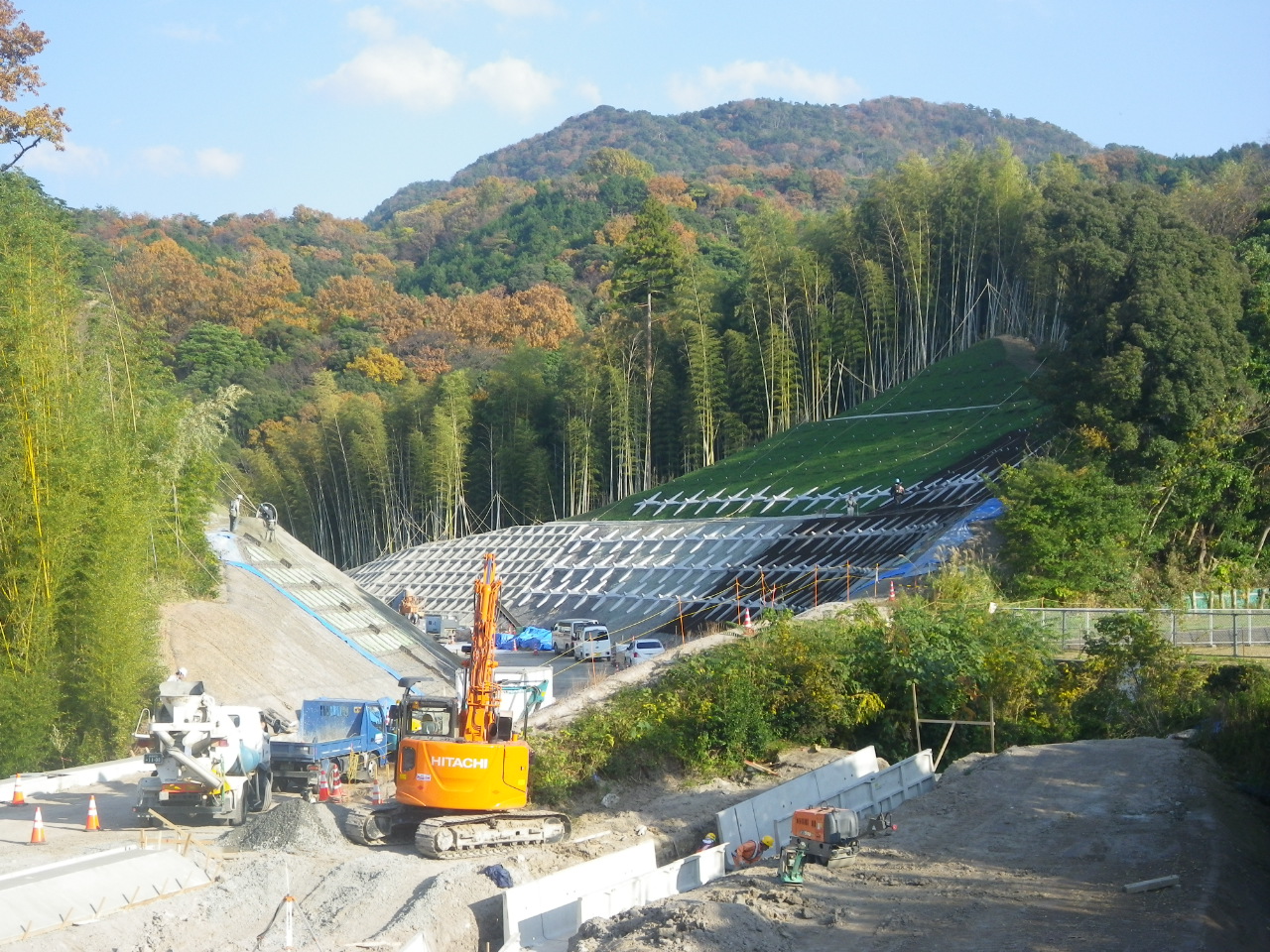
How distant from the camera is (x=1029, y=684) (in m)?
17.4

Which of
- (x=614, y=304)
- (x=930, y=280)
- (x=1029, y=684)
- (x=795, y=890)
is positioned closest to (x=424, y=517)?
(x=614, y=304)

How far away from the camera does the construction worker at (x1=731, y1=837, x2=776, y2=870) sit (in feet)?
44.5

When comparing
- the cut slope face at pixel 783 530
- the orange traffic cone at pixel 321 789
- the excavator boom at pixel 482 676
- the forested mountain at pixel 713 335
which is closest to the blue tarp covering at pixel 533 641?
the cut slope face at pixel 783 530

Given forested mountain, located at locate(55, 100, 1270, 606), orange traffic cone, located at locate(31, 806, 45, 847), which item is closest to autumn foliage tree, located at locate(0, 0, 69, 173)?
forested mountain, located at locate(55, 100, 1270, 606)

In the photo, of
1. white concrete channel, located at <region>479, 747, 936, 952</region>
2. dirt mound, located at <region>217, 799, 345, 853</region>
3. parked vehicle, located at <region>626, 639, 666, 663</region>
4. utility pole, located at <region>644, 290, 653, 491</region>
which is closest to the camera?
white concrete channel, located at <region>479, 747, 936, 952</region>

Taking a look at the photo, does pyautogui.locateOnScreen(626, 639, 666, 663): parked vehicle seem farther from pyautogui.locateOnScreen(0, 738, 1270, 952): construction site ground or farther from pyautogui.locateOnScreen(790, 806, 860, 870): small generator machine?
pyautogui.locateOnScreen(790, 806, 860, 870): small generator machine

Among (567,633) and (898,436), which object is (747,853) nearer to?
(567,633)

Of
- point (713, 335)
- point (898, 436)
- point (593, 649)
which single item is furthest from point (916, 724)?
point (713, 335)

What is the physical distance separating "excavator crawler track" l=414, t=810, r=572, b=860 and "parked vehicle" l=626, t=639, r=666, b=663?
1404 centimetres

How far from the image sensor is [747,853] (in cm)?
1356

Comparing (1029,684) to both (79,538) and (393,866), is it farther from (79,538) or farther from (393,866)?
(79,538)

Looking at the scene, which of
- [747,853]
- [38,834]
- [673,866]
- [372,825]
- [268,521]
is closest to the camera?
[673,866]

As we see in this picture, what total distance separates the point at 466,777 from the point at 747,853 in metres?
3.23

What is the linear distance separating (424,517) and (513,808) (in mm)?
45813
